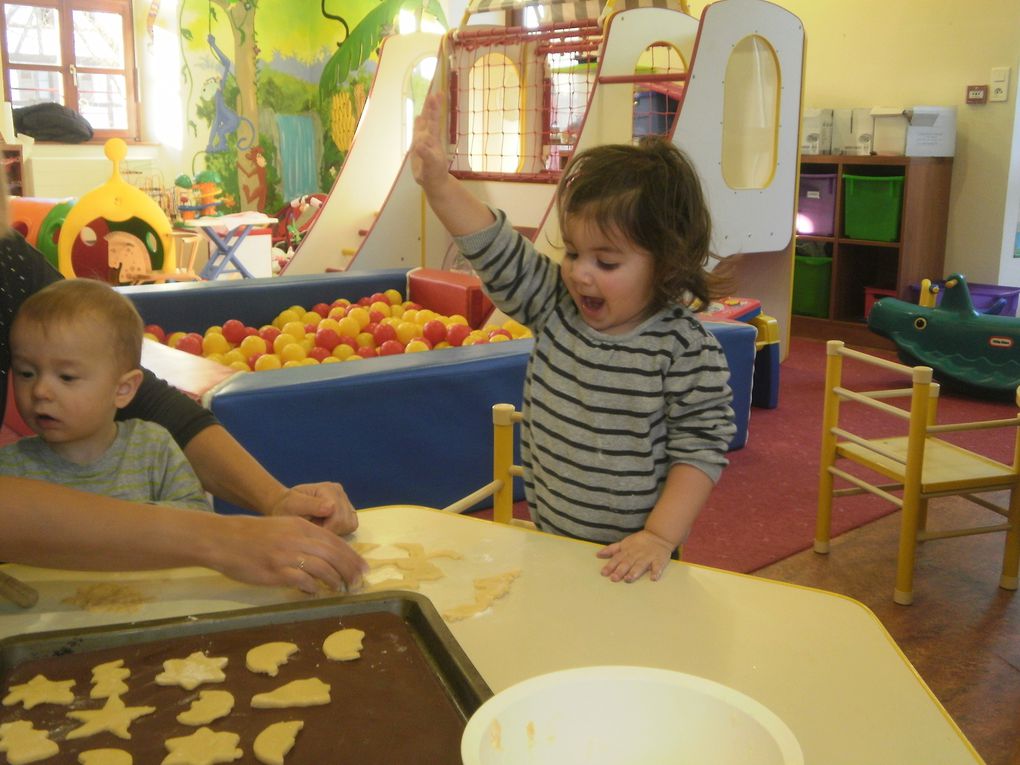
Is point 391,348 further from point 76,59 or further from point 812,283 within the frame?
point 76,59

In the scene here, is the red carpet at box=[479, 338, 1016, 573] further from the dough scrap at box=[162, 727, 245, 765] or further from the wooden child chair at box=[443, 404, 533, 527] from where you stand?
the dough scrap at box=[162, 727, 245, 765]

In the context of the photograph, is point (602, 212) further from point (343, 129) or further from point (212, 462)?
point (343, 129)

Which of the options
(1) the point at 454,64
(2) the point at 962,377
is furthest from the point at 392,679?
(1) the point at 454,64

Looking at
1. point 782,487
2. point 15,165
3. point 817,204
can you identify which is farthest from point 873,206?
point 15,165

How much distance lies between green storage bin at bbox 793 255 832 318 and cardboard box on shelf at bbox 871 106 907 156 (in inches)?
24.6

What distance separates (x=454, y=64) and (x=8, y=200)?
12.2 ft

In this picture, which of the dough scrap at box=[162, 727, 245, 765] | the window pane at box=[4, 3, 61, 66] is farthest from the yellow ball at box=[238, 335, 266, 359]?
the window pane at box=[4, 3, 61, 66]

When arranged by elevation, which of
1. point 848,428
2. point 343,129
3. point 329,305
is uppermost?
point 343,129

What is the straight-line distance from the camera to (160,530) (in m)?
0.91

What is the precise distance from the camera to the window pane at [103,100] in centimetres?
684

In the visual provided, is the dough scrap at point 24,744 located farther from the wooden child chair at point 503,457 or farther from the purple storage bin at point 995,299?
the purple storage bin at point 995,299

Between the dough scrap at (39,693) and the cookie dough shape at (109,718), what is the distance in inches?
→ 0.8

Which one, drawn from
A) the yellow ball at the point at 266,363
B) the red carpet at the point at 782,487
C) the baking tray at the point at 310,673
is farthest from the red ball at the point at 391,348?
the baking tray at the point at 310,673

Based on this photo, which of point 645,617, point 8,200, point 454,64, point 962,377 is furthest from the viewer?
point 454,64
